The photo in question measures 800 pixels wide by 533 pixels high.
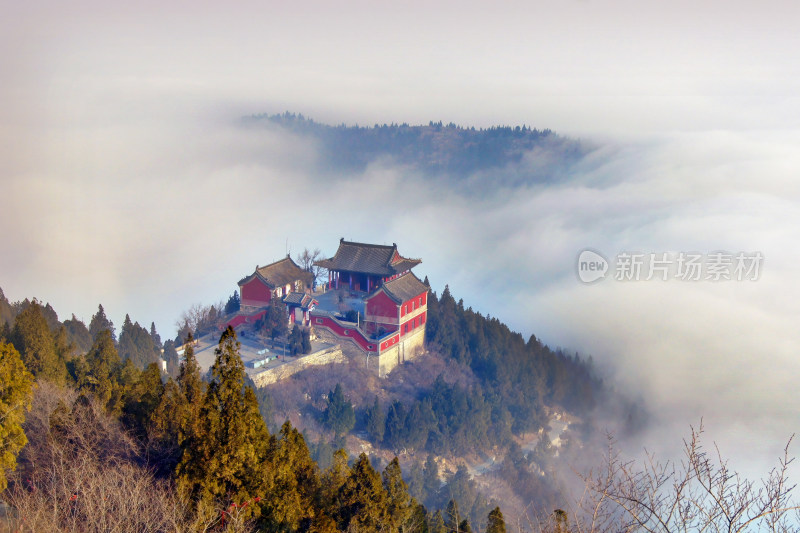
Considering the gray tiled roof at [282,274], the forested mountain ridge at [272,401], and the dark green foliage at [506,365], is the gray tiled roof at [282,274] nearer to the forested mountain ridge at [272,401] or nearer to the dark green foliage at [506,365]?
the forested mountain ridge at [272,401]

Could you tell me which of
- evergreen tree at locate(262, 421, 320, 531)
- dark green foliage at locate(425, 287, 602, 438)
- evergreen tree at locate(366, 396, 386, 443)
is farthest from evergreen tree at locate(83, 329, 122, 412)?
dark green foliage at locate(425, 287, 602, 438)

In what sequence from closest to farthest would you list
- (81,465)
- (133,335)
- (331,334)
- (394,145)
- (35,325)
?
(81,465)
(35,325)
(133,335)
(331,334)
(394,145)

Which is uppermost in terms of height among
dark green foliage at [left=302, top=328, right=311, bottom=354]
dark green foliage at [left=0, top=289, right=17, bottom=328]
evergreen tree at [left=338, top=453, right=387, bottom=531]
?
evergreen tree at [left=338, top=453, right=387, bottom=531]

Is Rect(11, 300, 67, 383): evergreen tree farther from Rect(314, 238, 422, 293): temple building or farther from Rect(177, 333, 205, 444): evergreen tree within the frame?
Rect(314, 238, 422, 293): temple building

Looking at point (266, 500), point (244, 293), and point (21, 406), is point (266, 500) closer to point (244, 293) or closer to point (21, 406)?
point (21, 406)

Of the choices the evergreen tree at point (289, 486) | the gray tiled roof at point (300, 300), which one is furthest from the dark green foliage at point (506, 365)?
the evergreen tree at point (289, 486)

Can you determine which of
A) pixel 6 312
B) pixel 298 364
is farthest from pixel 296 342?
pixel 6 312

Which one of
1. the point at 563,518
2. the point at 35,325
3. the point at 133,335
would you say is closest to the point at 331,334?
the point at 133,335
